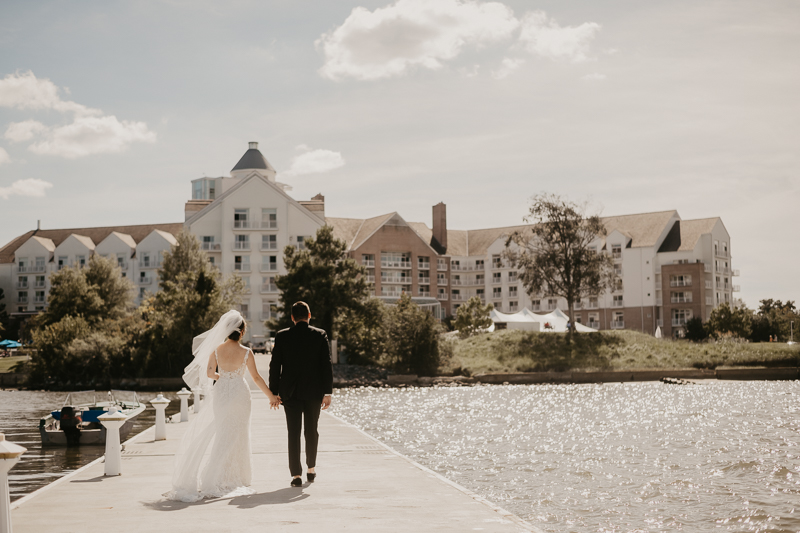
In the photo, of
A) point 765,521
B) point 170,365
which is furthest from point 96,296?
point 765,521

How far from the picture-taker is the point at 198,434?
10.1 metres

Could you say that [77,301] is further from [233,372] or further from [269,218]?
[233,372]

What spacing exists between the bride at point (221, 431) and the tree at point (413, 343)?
Answer: 44670 mm

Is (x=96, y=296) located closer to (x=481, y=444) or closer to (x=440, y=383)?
(x=440, y=383)

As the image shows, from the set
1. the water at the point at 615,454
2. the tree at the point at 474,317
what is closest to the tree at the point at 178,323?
the water at the point at 615,454

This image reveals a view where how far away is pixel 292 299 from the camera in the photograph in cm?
5616

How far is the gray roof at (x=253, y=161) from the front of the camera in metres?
93.7

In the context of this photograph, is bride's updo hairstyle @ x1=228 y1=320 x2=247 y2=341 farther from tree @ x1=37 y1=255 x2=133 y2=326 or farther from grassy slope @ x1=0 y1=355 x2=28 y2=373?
grassy slope @ x1=0 y1=355 x2=28 y2=373

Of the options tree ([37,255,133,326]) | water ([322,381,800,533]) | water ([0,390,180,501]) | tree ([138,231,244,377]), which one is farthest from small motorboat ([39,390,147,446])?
tree ([37,255,133,326])

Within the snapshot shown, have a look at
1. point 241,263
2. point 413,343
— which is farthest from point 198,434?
point 241,263

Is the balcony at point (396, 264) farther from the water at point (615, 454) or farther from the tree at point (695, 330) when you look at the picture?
the water at point (615, 454)

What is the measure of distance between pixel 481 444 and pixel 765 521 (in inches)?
393

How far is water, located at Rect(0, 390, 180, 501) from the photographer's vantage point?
1509 cm

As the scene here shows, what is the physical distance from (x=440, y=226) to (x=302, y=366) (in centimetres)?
9646
